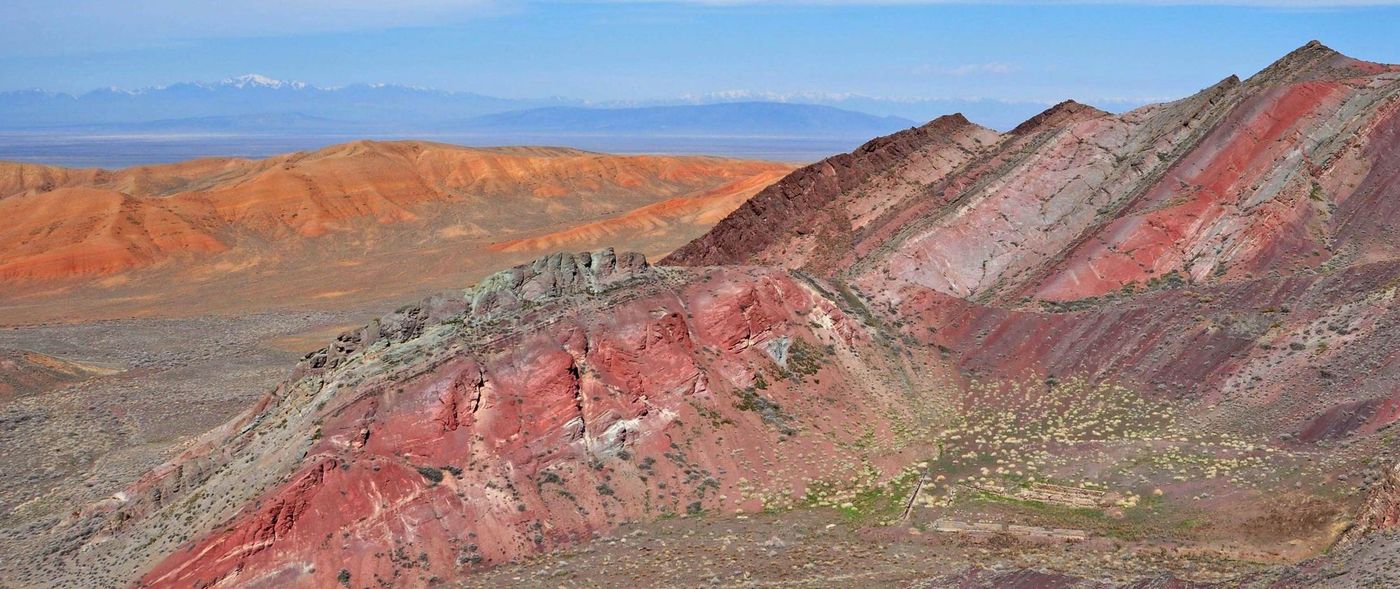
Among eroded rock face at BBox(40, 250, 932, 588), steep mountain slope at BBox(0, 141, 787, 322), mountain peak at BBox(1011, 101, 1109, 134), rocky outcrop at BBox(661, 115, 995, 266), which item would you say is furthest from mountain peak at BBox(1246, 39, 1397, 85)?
steep mountain slope at BBox(0, 141, 787, 322)

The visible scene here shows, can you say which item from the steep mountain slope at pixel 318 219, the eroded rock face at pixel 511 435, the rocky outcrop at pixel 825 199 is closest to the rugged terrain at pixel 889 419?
the eroded rock face at pixel 511 435

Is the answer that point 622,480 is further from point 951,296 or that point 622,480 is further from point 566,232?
point 566,232

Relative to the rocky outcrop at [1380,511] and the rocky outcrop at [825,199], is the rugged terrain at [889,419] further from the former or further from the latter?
the rocky outcrop at [825,199]

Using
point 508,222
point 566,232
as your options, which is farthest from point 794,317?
point 508,222

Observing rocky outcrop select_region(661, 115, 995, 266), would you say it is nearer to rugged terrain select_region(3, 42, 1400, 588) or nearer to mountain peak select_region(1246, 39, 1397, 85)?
rugged terrain select_region(3, 42, 1400, 588)

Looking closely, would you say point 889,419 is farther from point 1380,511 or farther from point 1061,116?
point 1061,116

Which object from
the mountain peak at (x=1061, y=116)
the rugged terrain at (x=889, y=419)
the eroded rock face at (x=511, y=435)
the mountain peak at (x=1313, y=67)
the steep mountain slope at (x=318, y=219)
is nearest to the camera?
the rugged terrain at (x=889, y=419)

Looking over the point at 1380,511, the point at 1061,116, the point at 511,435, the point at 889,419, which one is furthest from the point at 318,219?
the point at 1380,511
